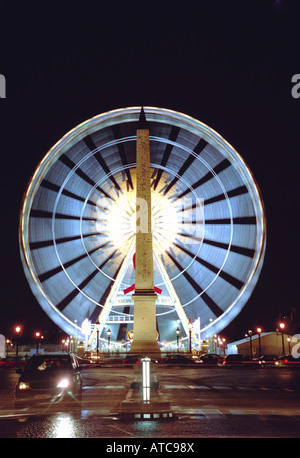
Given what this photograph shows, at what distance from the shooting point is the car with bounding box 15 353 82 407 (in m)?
9.26

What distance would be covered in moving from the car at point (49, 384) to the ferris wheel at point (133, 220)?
63.2 ft

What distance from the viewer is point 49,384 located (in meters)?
9.29

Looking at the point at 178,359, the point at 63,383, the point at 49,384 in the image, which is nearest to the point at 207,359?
the point at 178,359

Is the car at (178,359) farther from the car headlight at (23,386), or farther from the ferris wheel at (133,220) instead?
the car headlight at (23,386)

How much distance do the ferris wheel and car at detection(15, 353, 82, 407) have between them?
1927cm

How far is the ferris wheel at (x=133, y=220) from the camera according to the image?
29938 millimetres

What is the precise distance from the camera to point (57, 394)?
9.36 metres

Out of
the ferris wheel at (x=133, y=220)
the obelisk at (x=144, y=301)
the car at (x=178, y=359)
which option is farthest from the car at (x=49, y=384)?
the car at (x=178, y=359)

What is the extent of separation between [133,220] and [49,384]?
24.3m

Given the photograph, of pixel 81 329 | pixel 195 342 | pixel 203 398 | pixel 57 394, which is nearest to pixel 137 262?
pixel 81 329

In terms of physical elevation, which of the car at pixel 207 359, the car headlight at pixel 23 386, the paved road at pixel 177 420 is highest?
the car headlight at pixel 23 386

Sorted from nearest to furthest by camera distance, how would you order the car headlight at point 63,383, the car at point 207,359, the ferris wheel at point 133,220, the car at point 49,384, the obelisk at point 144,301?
1. the car at point 49,384
2. the car headlight at point 63,383
3. the obelisk at point 144,301
4. the ferris wheel at point 133,220
5. the car at point 207,359

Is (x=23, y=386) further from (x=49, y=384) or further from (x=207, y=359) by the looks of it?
(x=207, y=359)

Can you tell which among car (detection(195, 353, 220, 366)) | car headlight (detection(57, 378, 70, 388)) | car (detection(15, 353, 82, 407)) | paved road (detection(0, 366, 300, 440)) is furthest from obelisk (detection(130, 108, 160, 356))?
car headlight (detection(57, 378, 70, 388))
